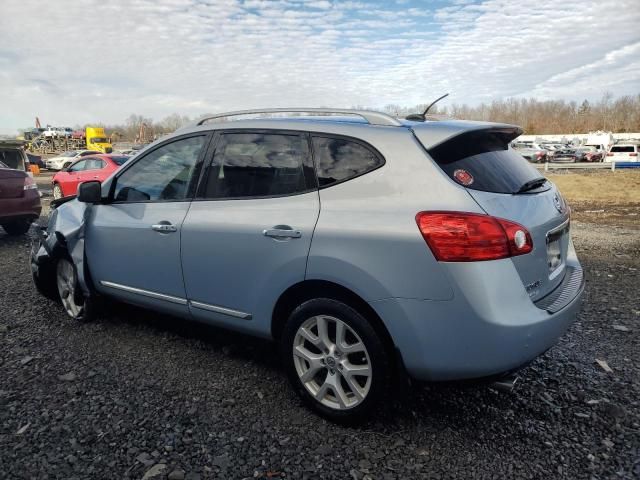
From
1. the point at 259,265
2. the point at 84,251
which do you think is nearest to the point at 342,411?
the point at 259,265

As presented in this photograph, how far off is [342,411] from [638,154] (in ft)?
126

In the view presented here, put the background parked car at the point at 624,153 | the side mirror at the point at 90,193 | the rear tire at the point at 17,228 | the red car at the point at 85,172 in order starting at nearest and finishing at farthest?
1. the side mirror at the point at 90,193
2. the rear tire at the point at 17,228
3. the red car at the point at 85,172
4. the background parked car at the point at 624,153

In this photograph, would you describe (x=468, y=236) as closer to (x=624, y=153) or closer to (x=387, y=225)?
(x=387, y=225)

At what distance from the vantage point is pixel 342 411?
262 centimetres

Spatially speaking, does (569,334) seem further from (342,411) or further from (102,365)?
(102,365)

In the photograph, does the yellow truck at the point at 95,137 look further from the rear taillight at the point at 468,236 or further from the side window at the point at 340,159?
the rear taillight at the point at 468,236

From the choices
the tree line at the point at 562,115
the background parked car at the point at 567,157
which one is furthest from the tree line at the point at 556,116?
the background parked car at the point at 567,157

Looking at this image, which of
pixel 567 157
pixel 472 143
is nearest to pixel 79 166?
pixel 472 143

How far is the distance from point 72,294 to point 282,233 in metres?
2.56

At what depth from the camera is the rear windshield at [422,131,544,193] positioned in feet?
8.04

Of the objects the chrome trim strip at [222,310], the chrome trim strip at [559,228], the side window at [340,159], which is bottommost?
the chrome trim strip at [222,310]

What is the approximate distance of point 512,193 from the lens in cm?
251

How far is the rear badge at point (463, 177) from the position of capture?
2.40m

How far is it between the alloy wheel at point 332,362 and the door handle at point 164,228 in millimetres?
1208
